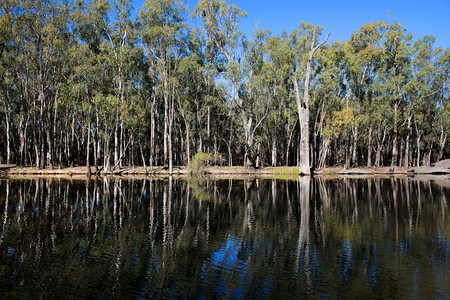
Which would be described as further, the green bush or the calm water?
the green bush

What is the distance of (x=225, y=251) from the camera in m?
10.5

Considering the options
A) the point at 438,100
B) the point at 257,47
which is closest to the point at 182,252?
the point at 257,47

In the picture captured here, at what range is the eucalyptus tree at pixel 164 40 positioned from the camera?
45278 millimetres

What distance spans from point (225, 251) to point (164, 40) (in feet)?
138

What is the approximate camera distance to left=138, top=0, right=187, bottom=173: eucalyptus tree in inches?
1783

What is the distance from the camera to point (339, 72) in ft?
157

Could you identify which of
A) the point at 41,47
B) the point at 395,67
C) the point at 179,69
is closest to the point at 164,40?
the point at 179,69

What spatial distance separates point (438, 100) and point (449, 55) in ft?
35.2

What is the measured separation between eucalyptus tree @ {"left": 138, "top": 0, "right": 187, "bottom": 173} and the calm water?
2957 cm

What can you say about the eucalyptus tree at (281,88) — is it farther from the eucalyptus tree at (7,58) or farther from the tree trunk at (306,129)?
the eucalyptus tree at (7,58)

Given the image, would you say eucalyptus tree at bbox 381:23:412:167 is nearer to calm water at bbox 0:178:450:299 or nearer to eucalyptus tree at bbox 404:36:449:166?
eucalyptus tree at bbox 404:36:449:166

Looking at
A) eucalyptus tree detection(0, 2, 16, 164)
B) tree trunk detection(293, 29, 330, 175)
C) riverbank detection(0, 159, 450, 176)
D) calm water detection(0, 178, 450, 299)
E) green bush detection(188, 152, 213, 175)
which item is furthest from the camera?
riverbank detection(0, 159, 450, 176)

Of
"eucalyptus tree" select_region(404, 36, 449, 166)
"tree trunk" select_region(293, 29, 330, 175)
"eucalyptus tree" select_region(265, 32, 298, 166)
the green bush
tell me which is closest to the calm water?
the green bush

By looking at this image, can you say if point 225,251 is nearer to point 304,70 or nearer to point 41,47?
point 304,70
